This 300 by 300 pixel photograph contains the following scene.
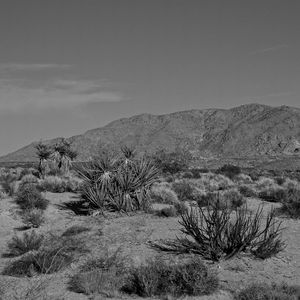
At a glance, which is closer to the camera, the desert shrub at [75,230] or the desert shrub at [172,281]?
the desert shrub at [172,281]

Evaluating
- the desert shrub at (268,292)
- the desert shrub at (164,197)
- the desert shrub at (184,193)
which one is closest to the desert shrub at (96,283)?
the desert shrub at (268,292)

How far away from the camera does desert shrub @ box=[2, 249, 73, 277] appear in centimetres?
981

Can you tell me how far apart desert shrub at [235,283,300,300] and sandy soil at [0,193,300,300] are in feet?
1.18

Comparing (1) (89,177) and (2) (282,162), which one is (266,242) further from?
(2) (282,162)

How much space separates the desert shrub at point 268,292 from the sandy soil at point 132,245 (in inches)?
14.2

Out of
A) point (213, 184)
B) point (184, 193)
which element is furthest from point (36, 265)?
point (213, 184)

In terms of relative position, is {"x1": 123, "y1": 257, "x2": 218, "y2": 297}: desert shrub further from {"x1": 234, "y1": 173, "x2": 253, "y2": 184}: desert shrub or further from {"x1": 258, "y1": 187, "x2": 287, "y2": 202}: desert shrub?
{"x1": 234, "y1": 173, "x2": 253, "y2": 184}: desert shrub

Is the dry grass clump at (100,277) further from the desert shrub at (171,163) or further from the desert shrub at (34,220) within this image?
the desert shrub at (171,163)

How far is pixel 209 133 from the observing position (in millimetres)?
118312

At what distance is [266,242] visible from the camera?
35.8 feet

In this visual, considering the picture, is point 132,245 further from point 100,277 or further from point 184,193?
point 184,193

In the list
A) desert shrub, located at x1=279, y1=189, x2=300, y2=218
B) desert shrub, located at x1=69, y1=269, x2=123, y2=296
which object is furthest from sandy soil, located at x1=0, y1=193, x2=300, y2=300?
desert shrub, located at x1=279, y1=189, x2=300, y2=218

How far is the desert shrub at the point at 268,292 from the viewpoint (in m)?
7.82

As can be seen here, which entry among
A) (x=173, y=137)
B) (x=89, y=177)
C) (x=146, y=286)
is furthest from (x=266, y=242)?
(x=173, y=137)
